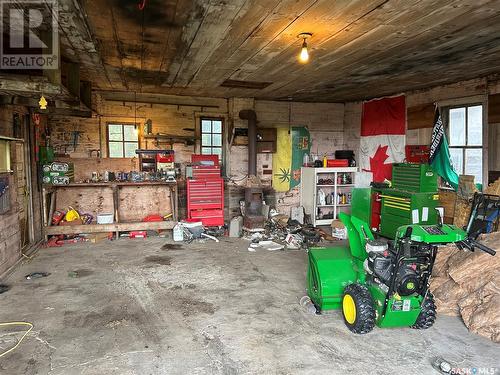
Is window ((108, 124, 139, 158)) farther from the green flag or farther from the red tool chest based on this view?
the green flag

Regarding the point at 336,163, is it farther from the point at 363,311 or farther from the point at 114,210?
the point at 363,311

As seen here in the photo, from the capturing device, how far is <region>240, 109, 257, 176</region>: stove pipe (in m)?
7.84

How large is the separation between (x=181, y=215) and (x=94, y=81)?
3232mm

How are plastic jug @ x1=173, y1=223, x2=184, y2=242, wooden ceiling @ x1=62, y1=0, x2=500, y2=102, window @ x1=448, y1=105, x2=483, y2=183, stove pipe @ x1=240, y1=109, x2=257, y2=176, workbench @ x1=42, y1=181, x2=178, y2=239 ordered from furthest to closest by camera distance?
stove pipe @ x1=240, y1=109, x2=257, y2=176, plastic jug @ x1=173, y1=223, x2=184, y2=242, workbench @ x1=42, y1=181, x2=178, y2=239, window @ x1=448, y1=105, x2=483, y2=183, wooden ceiling @ x1=62, y1=0, x2=500, y2=102

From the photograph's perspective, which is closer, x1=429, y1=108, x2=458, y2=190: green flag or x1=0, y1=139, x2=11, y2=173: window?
x1=0, y1=139, x2=11, y2=173: window

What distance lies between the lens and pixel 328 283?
3496 mm

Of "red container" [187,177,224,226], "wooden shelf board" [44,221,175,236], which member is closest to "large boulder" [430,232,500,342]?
"red container" [187,177,224,226]

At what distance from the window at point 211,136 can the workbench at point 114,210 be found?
50.7 inches

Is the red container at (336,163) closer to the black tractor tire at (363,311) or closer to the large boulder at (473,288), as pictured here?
the large boulder at (473,288)

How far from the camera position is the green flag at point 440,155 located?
5.80 meters

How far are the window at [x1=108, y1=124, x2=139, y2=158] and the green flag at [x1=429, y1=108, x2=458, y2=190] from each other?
5752 millimetres

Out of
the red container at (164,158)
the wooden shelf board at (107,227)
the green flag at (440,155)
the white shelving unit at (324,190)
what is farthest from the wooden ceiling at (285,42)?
the wooden shelf board at (107,227)

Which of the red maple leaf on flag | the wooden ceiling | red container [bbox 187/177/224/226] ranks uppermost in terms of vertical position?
the wooden ceiling

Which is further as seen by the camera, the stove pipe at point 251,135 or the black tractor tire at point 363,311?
the stove pipe at point 251,135
